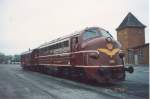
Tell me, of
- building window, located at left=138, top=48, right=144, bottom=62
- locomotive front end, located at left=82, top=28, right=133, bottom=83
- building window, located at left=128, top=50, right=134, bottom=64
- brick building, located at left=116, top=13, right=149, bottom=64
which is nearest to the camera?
locomotive front end, located at left=82, top=28, right=133, bottom=83

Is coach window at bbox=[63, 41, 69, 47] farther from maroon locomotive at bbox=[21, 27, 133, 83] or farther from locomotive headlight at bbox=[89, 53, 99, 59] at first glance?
locomotive headlight at bbox=[89, 53, 99, 59]

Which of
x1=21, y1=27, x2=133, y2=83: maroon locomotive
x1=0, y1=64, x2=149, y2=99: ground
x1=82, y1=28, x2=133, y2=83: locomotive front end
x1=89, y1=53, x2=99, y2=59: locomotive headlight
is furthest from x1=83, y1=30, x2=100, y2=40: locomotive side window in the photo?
x1=0, y1=64, x2=149, y2=99: ground

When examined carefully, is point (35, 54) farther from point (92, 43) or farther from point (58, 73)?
point (92, 43)

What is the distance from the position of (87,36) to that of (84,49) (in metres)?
1.06

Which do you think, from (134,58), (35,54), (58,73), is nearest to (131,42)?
(134,58)

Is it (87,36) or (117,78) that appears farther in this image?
(87,36)

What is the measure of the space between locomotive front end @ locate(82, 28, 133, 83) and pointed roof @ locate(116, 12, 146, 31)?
211 feet

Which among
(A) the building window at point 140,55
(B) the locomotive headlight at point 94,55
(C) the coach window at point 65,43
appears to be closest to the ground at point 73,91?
(B) the locomotive headlight at point 94,55

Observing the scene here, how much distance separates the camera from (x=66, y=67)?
2103 cm

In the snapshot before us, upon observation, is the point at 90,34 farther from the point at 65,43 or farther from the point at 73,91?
the point at 73,91

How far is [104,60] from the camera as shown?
54.5 ft

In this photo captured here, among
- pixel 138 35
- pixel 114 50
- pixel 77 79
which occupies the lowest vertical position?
pixel 77 79

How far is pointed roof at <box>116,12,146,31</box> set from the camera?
8062cm

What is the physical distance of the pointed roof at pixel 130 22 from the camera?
8062 centimetres
